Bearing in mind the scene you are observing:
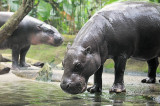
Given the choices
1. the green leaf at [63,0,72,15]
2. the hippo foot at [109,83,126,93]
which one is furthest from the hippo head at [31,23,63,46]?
the hippo foot at [109,83,126,93]

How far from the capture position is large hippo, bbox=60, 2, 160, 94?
344cm

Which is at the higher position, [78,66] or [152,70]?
[78,66]

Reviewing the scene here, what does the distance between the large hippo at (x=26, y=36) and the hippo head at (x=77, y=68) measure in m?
4.35

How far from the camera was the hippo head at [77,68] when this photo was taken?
10.9ft

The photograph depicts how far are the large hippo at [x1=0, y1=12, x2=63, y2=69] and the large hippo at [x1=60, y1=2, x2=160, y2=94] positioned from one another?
395cm

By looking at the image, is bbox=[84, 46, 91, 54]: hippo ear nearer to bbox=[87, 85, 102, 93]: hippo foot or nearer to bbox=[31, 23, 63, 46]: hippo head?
Answer: bbox=[87, 85, 102, 93]: hippo foot

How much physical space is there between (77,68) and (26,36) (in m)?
4.78

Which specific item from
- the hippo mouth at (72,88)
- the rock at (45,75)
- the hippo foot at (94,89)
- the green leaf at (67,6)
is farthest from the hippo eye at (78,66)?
the green leaf at (67,6)

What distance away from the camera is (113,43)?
3973 mm

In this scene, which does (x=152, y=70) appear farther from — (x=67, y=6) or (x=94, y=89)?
(x=67, y=6)

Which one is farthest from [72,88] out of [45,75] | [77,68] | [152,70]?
[45,75]

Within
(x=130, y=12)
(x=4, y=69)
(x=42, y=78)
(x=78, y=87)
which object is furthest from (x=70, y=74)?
(x=4, y=69)

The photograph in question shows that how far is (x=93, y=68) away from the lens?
11.7 ft

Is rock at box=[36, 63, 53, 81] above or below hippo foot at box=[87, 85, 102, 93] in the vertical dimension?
below
